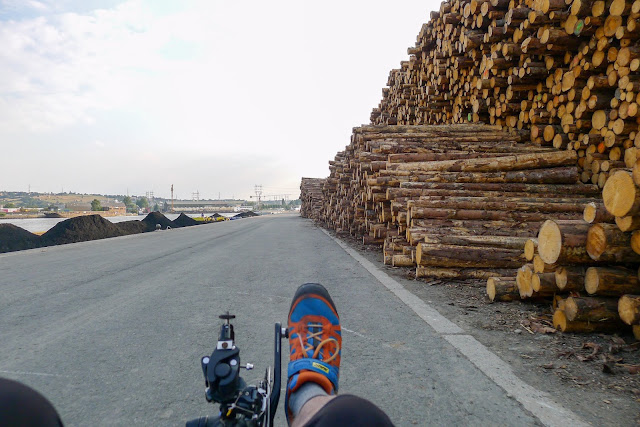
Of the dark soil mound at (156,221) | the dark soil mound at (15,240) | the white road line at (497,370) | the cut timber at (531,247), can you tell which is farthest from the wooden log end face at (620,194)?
Result: the dark soil mound at (156,221)

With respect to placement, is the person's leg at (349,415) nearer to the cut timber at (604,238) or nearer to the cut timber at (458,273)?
the cut timber at (604,238)

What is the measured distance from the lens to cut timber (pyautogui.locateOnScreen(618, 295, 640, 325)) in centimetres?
265

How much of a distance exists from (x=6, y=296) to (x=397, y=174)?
6086 mm

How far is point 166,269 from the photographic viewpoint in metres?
6.22

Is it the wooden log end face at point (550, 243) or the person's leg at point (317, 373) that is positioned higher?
the wooden log end face at point (550, 243)

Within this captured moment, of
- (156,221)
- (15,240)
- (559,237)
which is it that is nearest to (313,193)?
(156,221)

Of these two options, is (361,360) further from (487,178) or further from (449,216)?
(487,178)

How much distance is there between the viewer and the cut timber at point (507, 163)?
6152 mm

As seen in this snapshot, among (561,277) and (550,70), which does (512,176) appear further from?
(561,277)

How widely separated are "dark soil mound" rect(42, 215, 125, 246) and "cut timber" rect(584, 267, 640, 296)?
13.1 meters

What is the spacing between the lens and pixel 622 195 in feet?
8.37

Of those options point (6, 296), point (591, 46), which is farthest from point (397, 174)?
point (6, 296)

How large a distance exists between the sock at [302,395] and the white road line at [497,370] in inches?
47.7

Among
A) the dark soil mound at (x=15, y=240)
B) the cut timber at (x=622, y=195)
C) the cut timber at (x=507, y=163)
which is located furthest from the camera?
the dark soil mound at (x=15, y=240)
